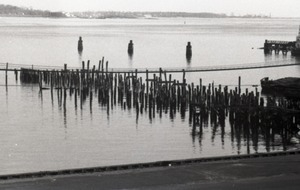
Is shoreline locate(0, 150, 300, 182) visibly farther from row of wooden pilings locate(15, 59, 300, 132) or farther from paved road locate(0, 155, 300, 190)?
row of wooden pilings locate(15, 59, 300, 132)

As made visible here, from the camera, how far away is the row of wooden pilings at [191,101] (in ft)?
124

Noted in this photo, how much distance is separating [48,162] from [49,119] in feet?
50.3

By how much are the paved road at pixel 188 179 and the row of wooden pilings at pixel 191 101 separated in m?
19.8

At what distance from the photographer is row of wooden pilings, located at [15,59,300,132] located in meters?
37.8

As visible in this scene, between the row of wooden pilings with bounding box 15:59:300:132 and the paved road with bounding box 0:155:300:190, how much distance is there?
19764 mm

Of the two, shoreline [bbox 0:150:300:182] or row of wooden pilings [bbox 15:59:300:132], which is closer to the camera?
shoreline [bbox 0:150:300:182]

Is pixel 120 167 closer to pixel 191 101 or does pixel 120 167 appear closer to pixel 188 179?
pixel 188 179

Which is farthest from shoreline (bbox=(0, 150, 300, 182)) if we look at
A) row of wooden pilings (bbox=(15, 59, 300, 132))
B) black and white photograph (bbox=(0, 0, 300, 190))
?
row of wooden pilings (bbox=(15, 59, 300, 132))

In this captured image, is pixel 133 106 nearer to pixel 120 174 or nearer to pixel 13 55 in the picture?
pixel 120 174

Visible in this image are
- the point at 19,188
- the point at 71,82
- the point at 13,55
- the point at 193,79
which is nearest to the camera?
the point at 19,188

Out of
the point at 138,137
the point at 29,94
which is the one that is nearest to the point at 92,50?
the point at 29,94

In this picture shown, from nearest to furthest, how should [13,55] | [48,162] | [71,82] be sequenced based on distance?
1. [48,162]
2. [71,82]
3. [13,55]

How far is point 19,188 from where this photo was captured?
14.5 meters

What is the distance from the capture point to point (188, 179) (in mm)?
15594
